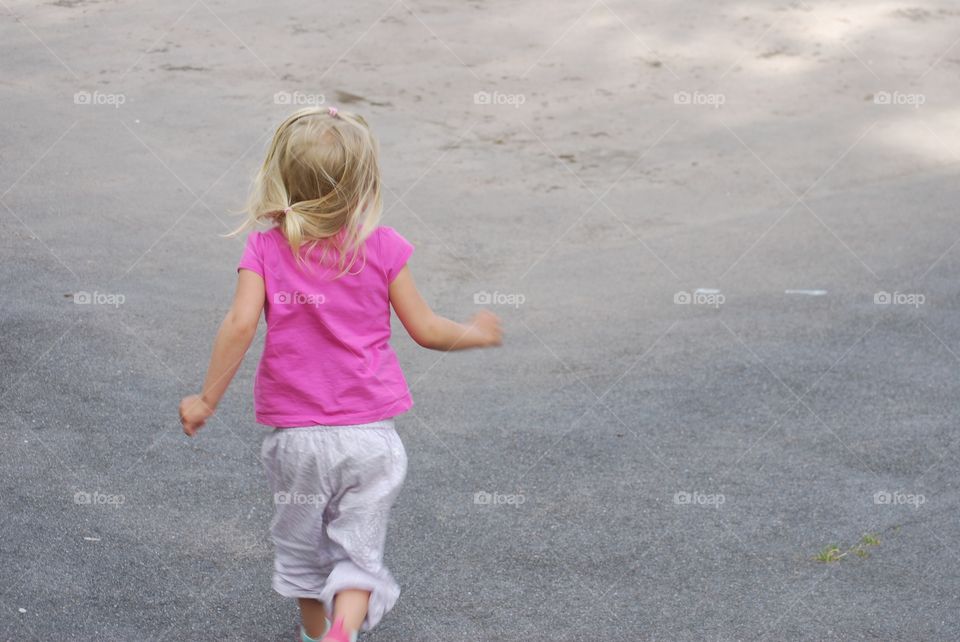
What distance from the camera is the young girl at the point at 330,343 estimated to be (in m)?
2.81

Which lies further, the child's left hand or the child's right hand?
the child's right hand

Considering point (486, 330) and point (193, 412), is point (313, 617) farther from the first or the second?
point (486, 330)

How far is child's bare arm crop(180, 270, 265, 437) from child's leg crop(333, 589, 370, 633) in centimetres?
56

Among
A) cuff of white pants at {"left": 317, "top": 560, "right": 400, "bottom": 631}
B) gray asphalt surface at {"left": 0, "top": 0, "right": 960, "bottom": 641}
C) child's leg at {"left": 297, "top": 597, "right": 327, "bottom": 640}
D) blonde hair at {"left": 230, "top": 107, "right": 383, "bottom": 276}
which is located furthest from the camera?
gray asphalt surface at {"left": 0, "top": 0, "right": 960, "bottom": 641}

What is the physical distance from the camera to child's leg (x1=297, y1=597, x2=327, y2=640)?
314cm

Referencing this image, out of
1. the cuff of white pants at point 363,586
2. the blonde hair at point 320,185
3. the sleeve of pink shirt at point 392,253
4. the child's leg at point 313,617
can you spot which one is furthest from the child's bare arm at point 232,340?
the child's leg at point 313,617

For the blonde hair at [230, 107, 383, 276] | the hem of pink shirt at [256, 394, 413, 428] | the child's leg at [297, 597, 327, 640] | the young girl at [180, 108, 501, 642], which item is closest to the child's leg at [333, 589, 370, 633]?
the young girl at [180, 108, 501, 642]

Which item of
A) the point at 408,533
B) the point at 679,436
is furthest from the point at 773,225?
the point at 408,533

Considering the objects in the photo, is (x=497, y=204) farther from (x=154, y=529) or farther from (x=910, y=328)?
(x=154, y=529)

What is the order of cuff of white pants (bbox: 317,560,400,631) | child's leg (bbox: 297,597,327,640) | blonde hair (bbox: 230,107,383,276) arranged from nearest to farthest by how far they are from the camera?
1. blonde hair (bbox: 230,107,383,276)
2. cuff of white pants (bbox: 317,560,400,631)
3. child's leg (bbox: 297,597,327,640)

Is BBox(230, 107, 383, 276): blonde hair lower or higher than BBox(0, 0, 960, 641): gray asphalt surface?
higher

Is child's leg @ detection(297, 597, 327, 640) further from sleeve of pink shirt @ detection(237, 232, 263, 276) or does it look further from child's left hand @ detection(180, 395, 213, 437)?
sleeve of pink shirt @ detection(237, 232, 263, 276)

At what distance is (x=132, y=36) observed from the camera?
1170 centimetres

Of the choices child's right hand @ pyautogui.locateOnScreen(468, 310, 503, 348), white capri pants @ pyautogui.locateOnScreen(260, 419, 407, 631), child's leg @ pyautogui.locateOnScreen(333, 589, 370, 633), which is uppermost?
child's right hand @ pyautogui.locateOnScreen(468, 310, 503, 348)
